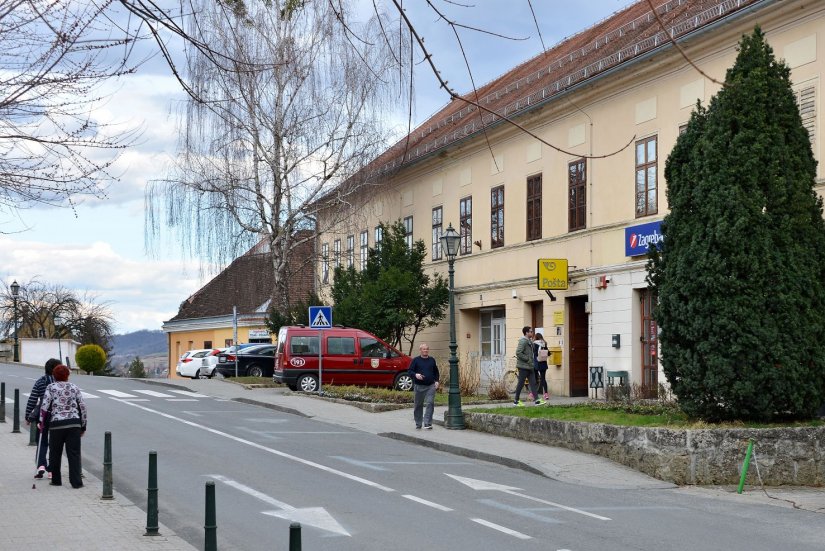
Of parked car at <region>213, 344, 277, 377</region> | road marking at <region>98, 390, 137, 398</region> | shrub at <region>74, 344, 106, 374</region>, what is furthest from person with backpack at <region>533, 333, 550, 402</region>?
shrub at <region>74, 344, 106, 374</region>

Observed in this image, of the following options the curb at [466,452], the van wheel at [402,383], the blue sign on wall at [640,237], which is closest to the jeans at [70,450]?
the curb at [466,452]

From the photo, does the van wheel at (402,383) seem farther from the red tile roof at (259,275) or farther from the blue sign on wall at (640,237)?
the blue sign on wall at (640,237)

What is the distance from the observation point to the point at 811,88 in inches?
867

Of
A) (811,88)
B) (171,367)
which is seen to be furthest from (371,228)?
(171,367)

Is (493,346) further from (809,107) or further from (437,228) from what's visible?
(809,107)

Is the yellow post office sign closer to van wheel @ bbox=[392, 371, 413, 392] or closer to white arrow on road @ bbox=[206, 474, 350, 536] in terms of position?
van wheel @ bbox=[392, 371, 413, 392]

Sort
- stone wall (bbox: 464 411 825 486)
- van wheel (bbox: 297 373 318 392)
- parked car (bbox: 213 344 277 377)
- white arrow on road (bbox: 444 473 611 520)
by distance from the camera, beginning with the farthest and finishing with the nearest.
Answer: parked car (bbox: 213 344 277 377) → van wheel (bbox: 297 373 318 392) → stone wall (bbox: 464 411 825 486) → white arrow on road (bbox: 444 473 611 520)

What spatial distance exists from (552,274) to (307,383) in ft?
27.0

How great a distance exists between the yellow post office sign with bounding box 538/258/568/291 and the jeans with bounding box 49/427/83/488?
1769 cm

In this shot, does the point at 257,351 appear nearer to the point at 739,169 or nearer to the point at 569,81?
the point at 569,81

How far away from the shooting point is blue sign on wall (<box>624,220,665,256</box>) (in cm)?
2581

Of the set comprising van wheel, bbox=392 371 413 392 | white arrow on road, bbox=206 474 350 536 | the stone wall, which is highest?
van wheel, bbox=392 371 413 392

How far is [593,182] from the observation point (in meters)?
28.8

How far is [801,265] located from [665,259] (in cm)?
212
